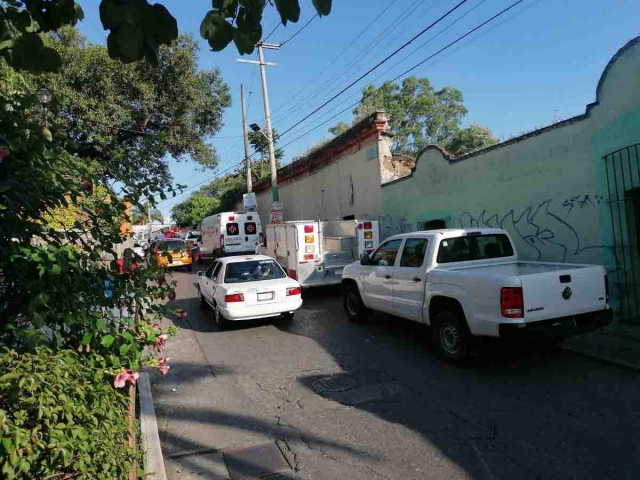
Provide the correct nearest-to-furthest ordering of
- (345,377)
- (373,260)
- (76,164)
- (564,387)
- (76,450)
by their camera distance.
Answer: (76,450) → (76,164) → (564,387) → (345,377) → (373,260)

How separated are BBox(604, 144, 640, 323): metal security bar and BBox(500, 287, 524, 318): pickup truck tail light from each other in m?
3.30

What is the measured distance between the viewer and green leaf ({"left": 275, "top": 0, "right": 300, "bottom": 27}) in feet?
6.65

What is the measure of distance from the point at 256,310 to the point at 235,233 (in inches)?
533

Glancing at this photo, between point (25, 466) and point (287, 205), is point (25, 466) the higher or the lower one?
the lower one

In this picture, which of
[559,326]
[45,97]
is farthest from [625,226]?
[45,97]

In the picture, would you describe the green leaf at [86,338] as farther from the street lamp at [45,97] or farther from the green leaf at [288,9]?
the green leaf at [288,9]

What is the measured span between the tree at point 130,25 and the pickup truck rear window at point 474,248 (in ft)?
17.0

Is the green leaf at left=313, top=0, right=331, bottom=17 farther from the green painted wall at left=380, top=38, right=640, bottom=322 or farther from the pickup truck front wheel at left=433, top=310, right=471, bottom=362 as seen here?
the green painted wall at left=380, top=38, right=640, bottom=322

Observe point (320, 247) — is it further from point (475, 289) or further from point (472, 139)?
point (472, 139)

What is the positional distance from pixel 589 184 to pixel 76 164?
790 centimetres

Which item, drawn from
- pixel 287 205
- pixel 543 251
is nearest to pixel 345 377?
pixel 543 251

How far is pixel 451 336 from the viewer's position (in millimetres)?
6176

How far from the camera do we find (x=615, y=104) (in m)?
7.25

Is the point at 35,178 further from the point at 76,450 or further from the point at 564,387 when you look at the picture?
the point at 564,387
